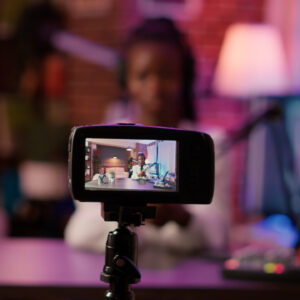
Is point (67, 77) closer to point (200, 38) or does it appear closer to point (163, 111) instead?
point (200, 38)

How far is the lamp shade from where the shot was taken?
9.54 ft

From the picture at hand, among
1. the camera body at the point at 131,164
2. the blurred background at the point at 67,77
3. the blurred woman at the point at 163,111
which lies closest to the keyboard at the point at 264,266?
the blurred woman at the point at 163,111

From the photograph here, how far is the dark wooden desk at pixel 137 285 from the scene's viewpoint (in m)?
1.29

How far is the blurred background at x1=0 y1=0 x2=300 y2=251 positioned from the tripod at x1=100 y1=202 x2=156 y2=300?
2.32 metres

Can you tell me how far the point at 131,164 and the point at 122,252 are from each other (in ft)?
0.35

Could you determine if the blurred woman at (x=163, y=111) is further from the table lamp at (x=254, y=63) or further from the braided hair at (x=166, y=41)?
the table lamp at (x=254, y=63)

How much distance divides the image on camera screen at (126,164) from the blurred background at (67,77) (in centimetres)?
230

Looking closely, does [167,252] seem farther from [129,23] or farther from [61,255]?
[129,23]

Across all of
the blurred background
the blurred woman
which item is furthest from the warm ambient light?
the blurred background

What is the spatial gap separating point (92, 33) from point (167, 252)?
2.31 metres

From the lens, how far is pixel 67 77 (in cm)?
383

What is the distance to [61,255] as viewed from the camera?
1646mm

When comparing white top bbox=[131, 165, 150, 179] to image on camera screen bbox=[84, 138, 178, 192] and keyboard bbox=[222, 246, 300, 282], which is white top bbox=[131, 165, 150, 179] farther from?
keyboard bbox=[222, 246, 300, 282]

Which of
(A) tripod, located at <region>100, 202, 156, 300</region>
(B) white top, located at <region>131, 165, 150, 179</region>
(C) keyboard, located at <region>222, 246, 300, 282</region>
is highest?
(B) white top, located at <region>131, 165, 150, 179</region>
